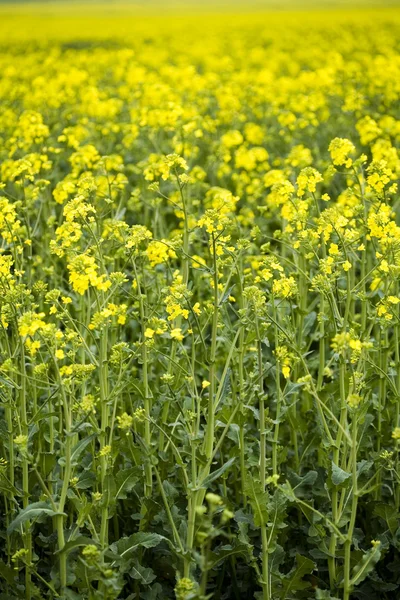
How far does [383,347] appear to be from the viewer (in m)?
4.30

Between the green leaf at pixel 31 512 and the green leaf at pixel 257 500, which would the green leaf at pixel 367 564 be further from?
the green leaf at pixel 31 512

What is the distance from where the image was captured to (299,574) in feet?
11.7

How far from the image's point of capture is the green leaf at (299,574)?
11.7 ft

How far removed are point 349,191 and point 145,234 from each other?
1235mm

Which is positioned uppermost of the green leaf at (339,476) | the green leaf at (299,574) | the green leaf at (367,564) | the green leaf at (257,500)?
the green leaf at (339,476)

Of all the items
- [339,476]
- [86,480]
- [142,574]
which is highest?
[339,476]

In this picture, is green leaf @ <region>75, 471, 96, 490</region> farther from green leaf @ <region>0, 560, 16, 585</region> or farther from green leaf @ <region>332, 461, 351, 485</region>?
green leaf @ <region>332, 461, 351, 485</region>

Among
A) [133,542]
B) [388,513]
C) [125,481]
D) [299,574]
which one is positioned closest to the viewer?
[133,542]

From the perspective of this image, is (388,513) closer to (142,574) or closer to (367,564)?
(367,564)

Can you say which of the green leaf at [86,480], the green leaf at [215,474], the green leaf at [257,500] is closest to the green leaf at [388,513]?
the green leaf at [257,500]

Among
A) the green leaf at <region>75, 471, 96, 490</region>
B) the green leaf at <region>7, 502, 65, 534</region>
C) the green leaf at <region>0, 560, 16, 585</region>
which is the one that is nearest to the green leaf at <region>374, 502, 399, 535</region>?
the green leaf at <region>75, 471, 96, 490</region>

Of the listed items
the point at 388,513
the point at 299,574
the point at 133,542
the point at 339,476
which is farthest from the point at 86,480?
the point at 388,513

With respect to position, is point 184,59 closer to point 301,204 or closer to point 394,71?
point 394,71

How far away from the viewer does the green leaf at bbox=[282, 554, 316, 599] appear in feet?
11.7
